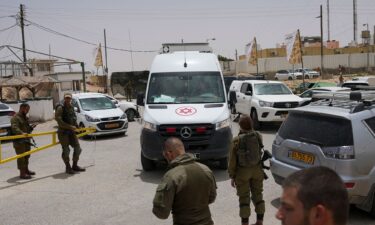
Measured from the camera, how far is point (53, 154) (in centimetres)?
1330

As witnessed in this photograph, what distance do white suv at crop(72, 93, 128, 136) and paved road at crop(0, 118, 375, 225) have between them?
4.10 meters

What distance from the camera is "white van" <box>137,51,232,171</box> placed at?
352 inches

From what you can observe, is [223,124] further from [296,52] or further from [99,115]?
[296,52]

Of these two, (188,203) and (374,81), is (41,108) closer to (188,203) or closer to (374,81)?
(374,81)

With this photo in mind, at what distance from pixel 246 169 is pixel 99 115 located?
38.0ft

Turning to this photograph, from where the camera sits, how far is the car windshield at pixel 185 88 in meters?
9.89

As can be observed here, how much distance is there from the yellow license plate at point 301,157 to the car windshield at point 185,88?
3706mm

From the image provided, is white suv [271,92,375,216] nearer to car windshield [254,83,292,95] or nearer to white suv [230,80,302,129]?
white suv [230,80,302,129]

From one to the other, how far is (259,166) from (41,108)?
63.4ft

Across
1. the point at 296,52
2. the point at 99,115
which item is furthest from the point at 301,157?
the point at 296,52

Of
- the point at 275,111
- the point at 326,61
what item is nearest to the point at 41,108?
the point at 275,111

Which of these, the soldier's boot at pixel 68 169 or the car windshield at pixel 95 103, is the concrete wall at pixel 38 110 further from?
the soldier's boot at pixel 68 169

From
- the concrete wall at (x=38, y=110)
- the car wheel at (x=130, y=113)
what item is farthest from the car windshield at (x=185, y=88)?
the concrete wall at (x=38, y=110)

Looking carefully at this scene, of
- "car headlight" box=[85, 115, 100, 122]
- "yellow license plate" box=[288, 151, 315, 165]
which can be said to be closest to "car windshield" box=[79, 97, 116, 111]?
"car headlight" box=[85, 115, 100, 122]
